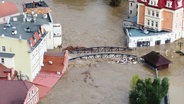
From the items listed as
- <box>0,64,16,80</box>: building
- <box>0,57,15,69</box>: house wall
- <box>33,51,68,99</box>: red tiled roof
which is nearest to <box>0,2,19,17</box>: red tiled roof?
<box>33,51,68,99</box>: red tiled roof

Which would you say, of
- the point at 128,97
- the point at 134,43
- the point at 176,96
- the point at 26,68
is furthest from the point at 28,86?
the point at 134,43

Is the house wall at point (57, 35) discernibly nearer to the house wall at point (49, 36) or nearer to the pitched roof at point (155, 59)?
the house wall at point (49, 36)

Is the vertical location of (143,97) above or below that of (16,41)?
below

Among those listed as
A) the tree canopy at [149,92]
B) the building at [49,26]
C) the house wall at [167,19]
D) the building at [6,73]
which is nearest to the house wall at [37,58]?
the building at [6,73]

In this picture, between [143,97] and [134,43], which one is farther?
[134,43]

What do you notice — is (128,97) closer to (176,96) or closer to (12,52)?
(176,96)

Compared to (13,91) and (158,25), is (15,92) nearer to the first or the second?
(13,91)
